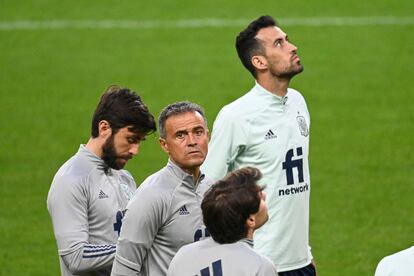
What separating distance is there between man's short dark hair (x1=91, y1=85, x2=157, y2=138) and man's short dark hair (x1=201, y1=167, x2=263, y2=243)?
3.98 ft

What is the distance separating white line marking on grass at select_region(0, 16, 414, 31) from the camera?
23766 millimetres

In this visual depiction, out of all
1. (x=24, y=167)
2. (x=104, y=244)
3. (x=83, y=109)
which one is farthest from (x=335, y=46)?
→ (x=104, y=244)

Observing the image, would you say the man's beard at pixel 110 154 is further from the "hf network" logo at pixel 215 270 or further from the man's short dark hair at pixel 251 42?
the man's short dark hair at pixel 251 42

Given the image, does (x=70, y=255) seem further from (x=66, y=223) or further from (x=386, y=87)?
(x=386, y=87)

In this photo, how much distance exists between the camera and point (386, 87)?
65.4ft

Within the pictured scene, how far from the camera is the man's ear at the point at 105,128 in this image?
7.11 metres

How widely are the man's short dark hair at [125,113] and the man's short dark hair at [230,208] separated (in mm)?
1214

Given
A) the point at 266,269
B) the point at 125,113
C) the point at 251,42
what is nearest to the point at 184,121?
the point at 125,113

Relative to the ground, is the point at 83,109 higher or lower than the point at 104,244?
higher

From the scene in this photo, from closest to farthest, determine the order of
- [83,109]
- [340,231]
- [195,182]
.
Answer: [195,182] < [340,231] < [83,109]

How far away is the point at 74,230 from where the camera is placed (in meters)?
6.90

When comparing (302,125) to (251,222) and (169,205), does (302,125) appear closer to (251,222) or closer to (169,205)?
(169,205)

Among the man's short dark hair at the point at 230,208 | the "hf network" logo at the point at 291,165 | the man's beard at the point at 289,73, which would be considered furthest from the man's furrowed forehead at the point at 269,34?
the man's short dark hair at the point at 230,208

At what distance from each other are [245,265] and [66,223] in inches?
57.8
